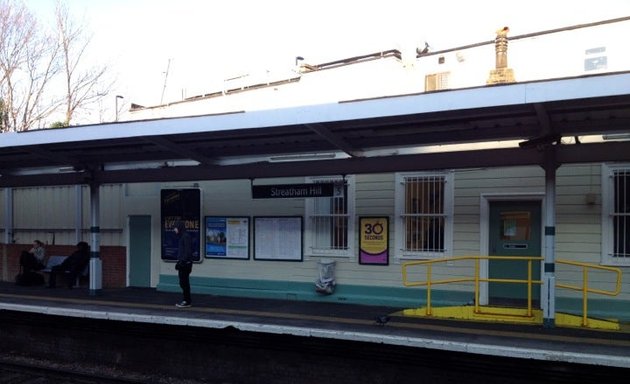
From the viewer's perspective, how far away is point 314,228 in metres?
11.4

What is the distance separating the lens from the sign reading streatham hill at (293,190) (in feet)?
34.3

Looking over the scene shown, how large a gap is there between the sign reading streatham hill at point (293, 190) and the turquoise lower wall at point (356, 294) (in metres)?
1.92

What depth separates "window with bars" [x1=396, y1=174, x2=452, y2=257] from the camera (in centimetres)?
1032

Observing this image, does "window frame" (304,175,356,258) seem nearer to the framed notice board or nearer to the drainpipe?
the framed notice board

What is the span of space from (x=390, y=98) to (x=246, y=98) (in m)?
11.7

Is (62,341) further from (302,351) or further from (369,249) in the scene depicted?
(369,249)

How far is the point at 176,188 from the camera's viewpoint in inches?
501

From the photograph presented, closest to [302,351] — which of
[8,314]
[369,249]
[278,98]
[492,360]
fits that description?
[492,360]

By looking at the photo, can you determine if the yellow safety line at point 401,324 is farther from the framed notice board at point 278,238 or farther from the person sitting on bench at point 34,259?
the person sitting on bench at point 34,259

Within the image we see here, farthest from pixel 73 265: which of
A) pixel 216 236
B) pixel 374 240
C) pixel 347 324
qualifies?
pixel 347 324

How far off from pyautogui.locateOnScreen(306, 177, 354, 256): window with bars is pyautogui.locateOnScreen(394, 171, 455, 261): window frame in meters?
0.94

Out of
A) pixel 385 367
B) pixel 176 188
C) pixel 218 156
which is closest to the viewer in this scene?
pixel 385 367

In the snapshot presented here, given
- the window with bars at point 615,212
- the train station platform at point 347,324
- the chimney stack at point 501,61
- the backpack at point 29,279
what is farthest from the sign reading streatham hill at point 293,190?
the backpack at point 29,279

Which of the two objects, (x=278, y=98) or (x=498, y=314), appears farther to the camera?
(x=278, y=98)
